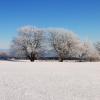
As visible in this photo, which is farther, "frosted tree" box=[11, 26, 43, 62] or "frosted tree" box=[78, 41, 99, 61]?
"frosted tree" box=[78, 41, 99, 61]

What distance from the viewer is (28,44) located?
66062mm

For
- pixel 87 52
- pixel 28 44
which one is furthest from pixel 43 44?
pixel 87 52

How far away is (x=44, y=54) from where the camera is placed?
68.9m

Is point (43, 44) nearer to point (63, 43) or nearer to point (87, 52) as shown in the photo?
point (63, 43)

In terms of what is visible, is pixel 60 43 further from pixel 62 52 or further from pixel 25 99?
pixel 25 99

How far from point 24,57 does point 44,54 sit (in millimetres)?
5606

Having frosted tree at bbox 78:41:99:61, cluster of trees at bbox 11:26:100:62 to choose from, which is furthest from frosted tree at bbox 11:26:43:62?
frosted tree at bbox 78:41:99:61

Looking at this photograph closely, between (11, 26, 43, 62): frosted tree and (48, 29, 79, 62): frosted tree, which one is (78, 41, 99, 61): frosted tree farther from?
(11, 26, 43, 62): frosted tree

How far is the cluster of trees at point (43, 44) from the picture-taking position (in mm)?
66000

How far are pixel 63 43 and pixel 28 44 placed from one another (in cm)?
961

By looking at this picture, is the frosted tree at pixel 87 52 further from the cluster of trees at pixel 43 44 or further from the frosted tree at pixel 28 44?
the frosted tree at pixel 28 44

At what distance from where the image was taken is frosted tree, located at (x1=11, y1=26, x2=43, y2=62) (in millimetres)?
65644

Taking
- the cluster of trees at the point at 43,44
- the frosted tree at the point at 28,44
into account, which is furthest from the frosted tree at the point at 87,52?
the frosted tree at the point at 28,44

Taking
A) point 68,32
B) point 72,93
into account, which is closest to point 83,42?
point 68,32
